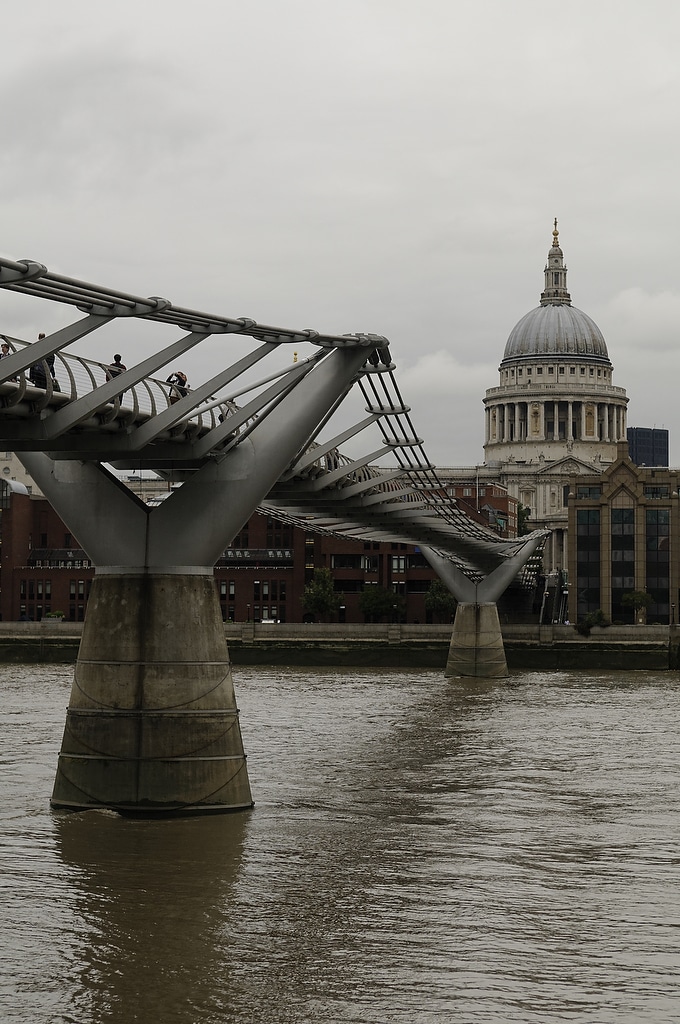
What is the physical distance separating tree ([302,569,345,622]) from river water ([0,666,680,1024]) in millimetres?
65000

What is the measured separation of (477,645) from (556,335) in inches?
4387

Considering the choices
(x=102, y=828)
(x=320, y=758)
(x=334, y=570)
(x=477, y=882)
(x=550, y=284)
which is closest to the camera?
(x=477, y=882)

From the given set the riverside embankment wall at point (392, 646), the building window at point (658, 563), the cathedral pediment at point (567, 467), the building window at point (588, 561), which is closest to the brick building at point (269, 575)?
the building window at point (588, 561)

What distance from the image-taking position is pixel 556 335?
6993 inches

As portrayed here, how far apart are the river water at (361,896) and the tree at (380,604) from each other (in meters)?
65.2

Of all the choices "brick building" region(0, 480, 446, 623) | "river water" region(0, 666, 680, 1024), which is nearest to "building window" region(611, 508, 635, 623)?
"brick building" region(0, 480, 446, 623)

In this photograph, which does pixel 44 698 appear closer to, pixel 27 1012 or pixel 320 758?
pixel 320 758

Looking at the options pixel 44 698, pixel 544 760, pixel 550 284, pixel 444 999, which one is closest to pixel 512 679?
pixel 44 698

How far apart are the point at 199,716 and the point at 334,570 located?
81.5 m

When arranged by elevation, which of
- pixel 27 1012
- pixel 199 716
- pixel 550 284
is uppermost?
pixel 550 284

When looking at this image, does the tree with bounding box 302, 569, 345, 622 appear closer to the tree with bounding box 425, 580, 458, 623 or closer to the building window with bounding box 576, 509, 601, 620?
the tree with bounding box 425, 580, 458, 623

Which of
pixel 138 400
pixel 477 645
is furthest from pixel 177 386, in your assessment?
pixel 477 645

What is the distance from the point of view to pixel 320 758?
33.2 m

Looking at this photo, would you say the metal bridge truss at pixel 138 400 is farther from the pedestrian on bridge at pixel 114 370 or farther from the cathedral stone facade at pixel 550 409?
the cathedral stone facade at pixel 550 409
